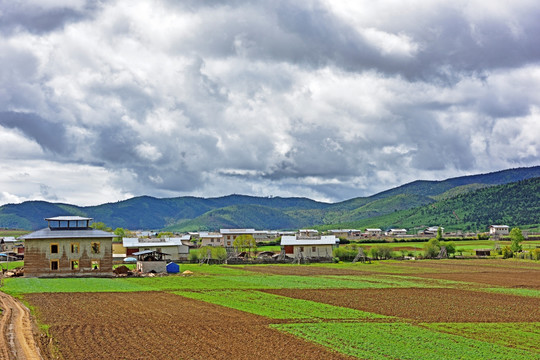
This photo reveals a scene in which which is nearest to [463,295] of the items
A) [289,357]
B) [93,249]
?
[289,357]

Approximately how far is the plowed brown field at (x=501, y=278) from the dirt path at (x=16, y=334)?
4658 cm

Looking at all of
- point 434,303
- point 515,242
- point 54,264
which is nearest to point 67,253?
point 54,264

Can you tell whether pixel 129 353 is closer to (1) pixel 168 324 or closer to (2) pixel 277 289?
(1) pixel 168 324

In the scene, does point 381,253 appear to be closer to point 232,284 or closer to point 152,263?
point 152,263

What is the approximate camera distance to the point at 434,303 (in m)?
45.2

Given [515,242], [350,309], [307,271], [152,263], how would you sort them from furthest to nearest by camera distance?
[515,242] → [307,271] → [152,263] → [350,309]

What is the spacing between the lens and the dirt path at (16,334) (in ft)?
83.8

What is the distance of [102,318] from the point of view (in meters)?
36.2

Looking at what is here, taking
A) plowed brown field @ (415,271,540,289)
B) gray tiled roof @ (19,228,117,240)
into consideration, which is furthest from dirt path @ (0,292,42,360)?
plowed brown field @ (415,271,540,289)

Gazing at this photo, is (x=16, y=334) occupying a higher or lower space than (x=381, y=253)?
higher

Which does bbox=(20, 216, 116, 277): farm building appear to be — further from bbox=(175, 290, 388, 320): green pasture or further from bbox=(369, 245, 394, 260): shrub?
bbox=(369, 245, 394, 260): shrub

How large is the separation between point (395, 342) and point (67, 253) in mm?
54756

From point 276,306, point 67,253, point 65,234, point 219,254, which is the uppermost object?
point 65,234

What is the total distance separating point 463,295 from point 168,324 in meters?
28.1
